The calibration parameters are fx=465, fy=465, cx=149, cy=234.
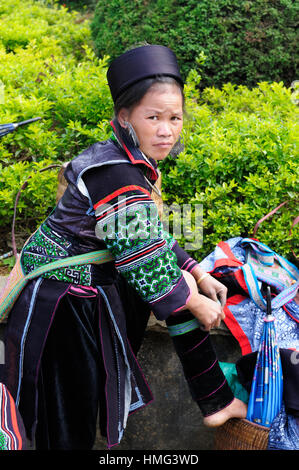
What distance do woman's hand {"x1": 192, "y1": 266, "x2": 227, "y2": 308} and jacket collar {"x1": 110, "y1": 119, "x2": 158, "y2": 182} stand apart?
0.52 m

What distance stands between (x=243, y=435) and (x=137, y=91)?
1526 millimetres

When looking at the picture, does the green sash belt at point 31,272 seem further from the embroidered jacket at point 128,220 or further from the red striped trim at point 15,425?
the red striped trim at point 15,425

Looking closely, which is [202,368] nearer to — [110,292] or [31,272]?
[110,292]

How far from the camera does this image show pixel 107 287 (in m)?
1.94

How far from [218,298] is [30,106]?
5.49 ft

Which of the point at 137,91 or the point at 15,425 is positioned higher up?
the point at 137,91

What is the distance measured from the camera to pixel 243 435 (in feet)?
6.70

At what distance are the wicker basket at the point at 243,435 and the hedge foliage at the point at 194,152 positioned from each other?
0.96 m

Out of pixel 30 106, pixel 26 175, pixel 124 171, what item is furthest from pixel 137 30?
pixel 124 171

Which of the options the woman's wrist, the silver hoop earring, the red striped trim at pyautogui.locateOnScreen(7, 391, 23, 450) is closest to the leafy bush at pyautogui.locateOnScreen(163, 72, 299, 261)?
the woman's wrist

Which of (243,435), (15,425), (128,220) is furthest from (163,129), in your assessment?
(243,435)

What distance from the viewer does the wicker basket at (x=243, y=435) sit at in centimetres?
200

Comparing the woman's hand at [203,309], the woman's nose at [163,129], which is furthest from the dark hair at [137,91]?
the woman's hand at [203,309]

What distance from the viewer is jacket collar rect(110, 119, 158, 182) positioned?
182 cm
